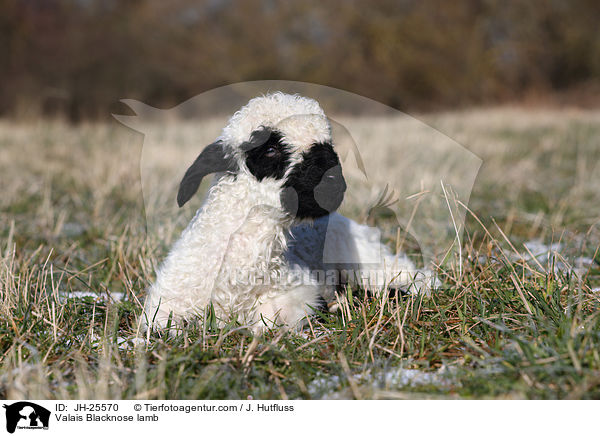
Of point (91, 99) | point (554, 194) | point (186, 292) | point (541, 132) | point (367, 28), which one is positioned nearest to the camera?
point (186, 292)

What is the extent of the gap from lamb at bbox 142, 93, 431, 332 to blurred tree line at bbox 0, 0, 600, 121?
24430mm

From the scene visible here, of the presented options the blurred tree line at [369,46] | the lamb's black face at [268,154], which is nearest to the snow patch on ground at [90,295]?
the lamb's black face at [268,154]

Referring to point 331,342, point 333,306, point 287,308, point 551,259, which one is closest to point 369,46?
point 551,259

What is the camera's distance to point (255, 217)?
296 cm

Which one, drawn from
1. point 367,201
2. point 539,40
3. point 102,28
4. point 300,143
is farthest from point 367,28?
point 300,143

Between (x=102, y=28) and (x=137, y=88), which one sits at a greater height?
(x=102, y=28)

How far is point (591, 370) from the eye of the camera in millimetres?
2111

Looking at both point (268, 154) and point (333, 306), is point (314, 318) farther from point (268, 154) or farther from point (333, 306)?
point (268, 154)

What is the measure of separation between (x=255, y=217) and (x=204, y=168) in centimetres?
45

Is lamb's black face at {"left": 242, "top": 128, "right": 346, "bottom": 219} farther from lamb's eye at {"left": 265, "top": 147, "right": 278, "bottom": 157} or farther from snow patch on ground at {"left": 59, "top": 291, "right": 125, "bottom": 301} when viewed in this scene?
snow patch on ground at {"left": 59, "top": 291, "right": 125, "bottom": 301}

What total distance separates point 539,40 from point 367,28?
34.3 ft

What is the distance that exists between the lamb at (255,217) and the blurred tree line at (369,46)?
24430 millimetres

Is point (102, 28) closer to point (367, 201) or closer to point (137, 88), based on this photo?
point (137, 88)
